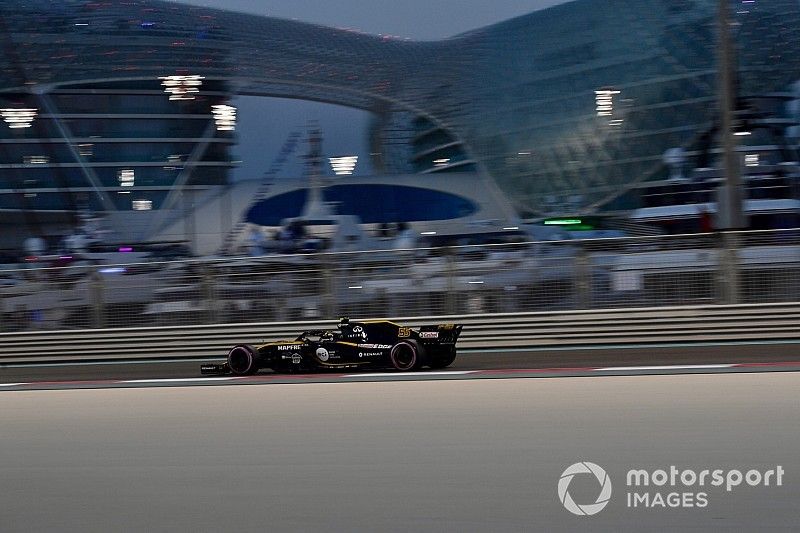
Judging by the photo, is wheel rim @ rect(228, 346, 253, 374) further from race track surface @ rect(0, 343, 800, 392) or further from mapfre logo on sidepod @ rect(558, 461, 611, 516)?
mapfre logo on sidepod @ rect(558, 461, 611, 516)

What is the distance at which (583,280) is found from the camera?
13508mm

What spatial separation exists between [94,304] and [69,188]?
3975 centimetres

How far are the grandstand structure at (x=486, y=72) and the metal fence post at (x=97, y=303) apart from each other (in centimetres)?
2947

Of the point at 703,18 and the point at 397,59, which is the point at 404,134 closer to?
the point at 397,59

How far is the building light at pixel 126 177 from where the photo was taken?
53.8 m

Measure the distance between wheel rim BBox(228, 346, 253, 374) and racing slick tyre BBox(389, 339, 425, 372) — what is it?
172 cm

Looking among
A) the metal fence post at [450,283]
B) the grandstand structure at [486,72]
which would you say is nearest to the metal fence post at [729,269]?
the metal fence post at [450,283]

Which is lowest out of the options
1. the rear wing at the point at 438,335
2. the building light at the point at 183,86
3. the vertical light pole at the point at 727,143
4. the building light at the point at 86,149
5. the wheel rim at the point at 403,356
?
the wheel rim at the point at 403,356

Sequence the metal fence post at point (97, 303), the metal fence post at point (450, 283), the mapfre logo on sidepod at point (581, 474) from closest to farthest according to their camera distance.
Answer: the mapfre logo on sidepod at point (581, 474) < the metal fence post at point (450, 283) < the metal fence post at point (97, 303)

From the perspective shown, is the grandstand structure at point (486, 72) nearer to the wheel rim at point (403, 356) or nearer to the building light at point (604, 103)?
the building light at point (604, 103)

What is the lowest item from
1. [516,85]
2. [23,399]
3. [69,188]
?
[23,399]

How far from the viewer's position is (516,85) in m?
44.2

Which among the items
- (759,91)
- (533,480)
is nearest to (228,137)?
(759,91)

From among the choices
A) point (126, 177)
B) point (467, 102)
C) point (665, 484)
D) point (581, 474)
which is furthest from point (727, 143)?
point (126, 177)
